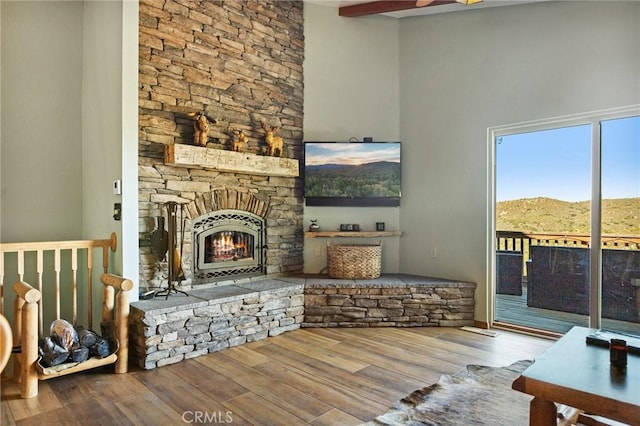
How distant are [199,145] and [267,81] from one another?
4.28ft

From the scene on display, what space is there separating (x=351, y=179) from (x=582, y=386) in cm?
332

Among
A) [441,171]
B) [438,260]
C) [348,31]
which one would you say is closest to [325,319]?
[438,260]

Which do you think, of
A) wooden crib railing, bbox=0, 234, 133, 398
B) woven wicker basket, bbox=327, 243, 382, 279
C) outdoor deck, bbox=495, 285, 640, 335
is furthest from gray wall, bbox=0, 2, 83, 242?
outdoor deck, bbox=495, 285, 640, 335

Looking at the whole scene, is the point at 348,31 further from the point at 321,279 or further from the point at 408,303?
the point at 408,303

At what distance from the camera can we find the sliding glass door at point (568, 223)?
3424 millimetres

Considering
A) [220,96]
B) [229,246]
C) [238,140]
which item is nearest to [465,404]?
[229,246]

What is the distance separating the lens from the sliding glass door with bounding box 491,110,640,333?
3.42m

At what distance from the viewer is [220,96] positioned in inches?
160

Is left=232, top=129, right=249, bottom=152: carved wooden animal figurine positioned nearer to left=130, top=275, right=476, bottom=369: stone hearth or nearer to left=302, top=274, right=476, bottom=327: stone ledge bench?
left=130, top=275, right=476, bottom=369: stone hearth

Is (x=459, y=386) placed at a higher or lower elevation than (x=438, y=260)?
lower

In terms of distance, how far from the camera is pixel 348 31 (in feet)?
15.9

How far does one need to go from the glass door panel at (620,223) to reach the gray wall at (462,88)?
31 centimetres

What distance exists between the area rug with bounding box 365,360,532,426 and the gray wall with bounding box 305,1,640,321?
1525 millimetres

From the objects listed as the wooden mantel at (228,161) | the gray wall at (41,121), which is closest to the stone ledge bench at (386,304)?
the wooden mantel at (228,161)
